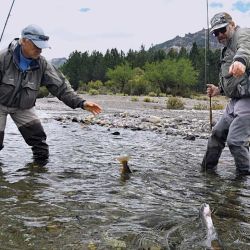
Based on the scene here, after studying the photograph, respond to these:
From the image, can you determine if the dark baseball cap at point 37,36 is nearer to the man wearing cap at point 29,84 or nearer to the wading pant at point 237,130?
the man wearing cap at point 29,84

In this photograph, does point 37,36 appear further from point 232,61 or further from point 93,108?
point 232,61

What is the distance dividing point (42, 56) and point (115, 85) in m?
70.3

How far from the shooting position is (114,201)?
4.60m

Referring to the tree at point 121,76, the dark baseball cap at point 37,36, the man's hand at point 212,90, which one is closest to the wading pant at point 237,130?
the man's hand at point 212,90

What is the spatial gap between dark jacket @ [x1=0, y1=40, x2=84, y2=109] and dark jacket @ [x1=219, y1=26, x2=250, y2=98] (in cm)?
220

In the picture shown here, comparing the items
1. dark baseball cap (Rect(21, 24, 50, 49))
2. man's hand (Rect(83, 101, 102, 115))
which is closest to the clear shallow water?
man's hand (Rect(83, 101, 102, 115))

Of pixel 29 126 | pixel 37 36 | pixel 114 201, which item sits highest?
pixel 37 36

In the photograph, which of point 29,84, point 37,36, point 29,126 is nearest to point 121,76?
point 29,126

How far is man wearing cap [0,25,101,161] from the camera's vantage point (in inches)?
236

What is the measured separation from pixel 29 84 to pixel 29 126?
77cm

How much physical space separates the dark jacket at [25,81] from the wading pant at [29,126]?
5.7 inches

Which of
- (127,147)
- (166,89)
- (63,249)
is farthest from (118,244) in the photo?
(166,89)

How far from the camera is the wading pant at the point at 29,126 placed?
6570mm

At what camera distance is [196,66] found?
87375mm
